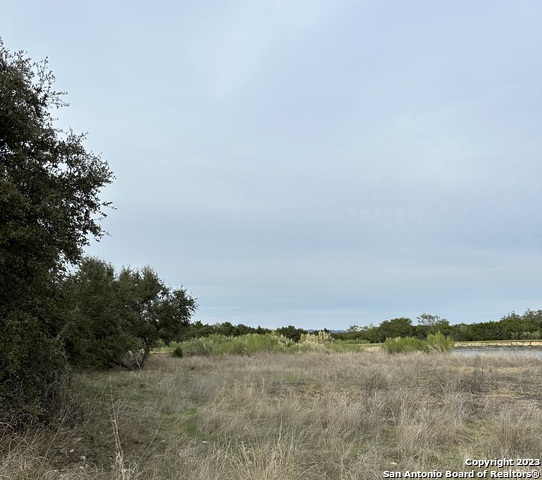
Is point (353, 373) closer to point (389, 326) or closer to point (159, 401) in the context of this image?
point (159, 401)

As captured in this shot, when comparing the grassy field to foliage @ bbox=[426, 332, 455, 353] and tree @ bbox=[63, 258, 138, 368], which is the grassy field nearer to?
tree @ bbox=[63, 258, 138, 368]

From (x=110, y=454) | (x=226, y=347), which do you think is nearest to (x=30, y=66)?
(x=110, y=454)

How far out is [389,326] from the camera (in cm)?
6169

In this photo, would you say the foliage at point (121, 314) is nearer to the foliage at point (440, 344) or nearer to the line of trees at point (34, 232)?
the line of trees at point (34, 232)

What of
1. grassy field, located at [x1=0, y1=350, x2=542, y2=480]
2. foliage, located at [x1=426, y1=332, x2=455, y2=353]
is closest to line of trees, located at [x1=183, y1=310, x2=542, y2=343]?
foliage, located at [x1=426, y1=332, x2=455, y2=353]

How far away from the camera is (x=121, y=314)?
20.8 m

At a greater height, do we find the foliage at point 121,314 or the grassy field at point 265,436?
the foliage at point 121,314

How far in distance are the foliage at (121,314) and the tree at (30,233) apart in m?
4.69

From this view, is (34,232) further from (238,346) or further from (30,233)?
(238,346)

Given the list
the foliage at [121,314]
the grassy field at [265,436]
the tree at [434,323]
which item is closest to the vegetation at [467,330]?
the tree at [434,323]

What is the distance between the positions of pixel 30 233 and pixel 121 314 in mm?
14923

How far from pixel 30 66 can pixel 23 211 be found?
11.1 feet

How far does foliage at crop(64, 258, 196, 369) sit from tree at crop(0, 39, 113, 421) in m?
4.69

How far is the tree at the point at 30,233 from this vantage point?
22.0 feet
